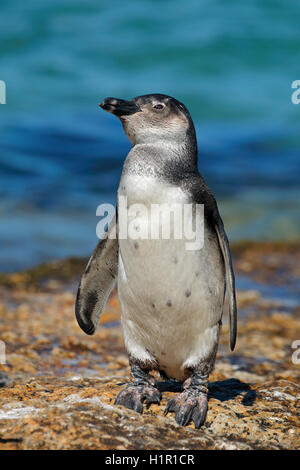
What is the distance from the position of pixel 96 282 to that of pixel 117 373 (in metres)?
1.24

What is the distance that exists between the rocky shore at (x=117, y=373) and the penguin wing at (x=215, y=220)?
529mm

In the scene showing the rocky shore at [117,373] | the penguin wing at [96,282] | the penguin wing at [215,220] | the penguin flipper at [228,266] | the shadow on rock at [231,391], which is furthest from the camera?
the penguin wing at [96,282]

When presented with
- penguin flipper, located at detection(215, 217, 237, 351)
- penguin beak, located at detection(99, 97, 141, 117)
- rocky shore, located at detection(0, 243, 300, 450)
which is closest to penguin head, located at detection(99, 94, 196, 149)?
penguin beak, located at detection(99, 97, 141, 117)

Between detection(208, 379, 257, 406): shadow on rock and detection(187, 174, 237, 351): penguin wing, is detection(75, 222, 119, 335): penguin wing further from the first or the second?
detection(208, 379, 257, 406): shadow on rock

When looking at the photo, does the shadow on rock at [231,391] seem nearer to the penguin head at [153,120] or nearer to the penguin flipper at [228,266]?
the penguin flipper at [228,266]

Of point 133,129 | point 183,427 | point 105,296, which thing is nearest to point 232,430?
point 183,427

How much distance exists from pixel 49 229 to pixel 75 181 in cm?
342

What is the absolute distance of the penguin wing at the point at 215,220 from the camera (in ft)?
10.8

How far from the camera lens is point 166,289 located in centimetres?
324

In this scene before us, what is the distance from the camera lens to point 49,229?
1058 cm

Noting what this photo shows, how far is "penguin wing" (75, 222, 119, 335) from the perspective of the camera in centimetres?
380

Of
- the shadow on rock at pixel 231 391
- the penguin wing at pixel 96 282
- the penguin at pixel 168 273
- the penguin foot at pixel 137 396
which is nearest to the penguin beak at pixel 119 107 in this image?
the penguin at pixel 168 273

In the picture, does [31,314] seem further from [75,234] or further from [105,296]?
[75,234]

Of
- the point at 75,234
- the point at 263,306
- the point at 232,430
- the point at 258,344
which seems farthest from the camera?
the point at 75,234
